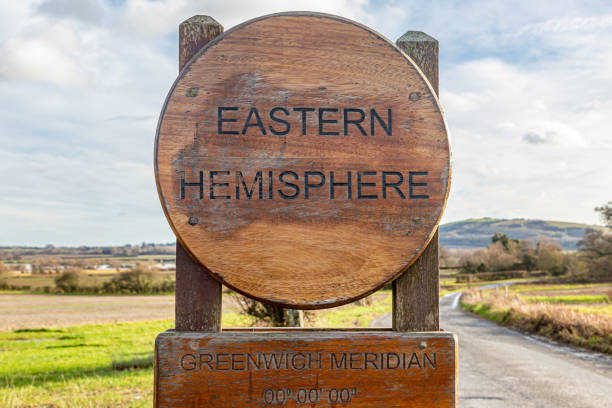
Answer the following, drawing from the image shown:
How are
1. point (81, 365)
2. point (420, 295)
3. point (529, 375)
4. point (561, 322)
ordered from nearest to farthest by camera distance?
point (420, 295), point (529, 375), point (81, 365), point (561, 322)

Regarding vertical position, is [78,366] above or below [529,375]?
below

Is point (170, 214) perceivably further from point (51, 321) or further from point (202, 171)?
point (51, 321)

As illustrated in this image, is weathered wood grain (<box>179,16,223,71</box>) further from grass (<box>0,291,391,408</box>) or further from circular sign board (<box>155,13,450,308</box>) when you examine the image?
grass (<box>0,291,391,408</box>)

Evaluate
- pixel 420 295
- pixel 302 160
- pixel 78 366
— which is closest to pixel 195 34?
pixel 302 160

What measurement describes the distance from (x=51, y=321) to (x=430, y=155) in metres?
32.9

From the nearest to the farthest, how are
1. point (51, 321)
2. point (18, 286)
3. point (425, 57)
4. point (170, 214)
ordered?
point (170, 214) < point (425, 57) < point (51, 321) < point (18, 286)

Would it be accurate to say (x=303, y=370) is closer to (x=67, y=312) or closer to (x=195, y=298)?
(x=195, y=298)

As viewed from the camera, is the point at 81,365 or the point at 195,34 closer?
the point at 195,34

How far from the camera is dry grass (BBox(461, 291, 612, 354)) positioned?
12.1 metres

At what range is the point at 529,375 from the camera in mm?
9141

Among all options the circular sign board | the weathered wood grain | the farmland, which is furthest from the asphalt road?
the weathered wood grain

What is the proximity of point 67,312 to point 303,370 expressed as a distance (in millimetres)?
38544

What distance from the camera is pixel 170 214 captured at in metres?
1.96

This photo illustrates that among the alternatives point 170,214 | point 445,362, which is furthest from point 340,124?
point 445,362
